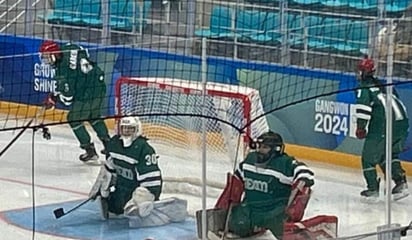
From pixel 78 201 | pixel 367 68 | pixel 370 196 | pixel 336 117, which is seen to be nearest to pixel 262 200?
pixel 370 196

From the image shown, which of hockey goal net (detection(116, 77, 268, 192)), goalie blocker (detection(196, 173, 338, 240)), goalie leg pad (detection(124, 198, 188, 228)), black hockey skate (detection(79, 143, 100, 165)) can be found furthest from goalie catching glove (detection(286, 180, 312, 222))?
black hockey skate (detection(79, 143, 100, 165))

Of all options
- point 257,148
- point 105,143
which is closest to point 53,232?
point 105,143

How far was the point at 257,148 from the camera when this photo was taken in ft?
26.3

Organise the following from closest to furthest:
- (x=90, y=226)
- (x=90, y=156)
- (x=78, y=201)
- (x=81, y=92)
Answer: (x=90, y=226) → (x=78, y=201) → (x=81, y=92) → (x=90, y=156)

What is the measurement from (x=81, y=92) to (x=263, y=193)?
89.5 inches

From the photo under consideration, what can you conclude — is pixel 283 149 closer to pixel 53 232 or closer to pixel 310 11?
pixel 53 232

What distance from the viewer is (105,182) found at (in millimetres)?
8844

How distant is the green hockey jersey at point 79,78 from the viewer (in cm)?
941

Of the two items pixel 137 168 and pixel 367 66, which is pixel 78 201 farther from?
pixel 367 66

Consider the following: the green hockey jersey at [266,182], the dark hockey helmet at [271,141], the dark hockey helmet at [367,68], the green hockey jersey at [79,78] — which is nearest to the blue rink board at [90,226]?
the green hockey jersey at [266,182]

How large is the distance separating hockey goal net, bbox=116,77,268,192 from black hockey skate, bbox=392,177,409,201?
3.33 feet

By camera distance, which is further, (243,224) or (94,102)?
(94,102)

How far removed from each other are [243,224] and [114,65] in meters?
2.82

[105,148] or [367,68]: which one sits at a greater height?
[367,68]
